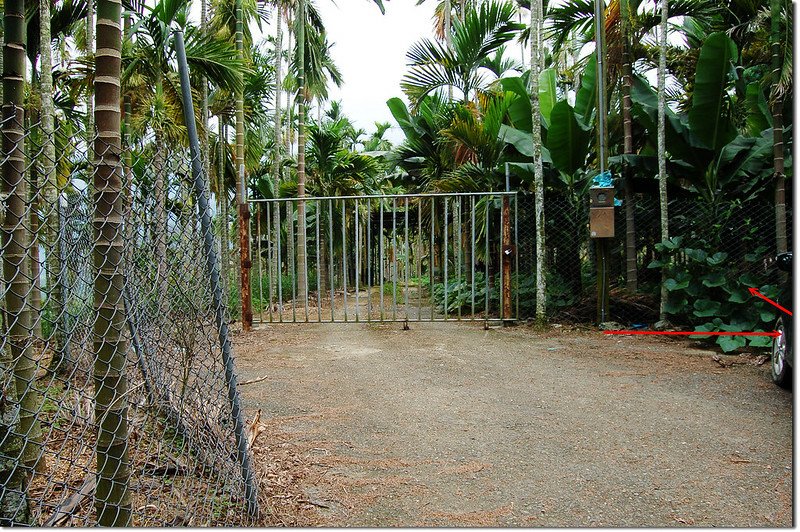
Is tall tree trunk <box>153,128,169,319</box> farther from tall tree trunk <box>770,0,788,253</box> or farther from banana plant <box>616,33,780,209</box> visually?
banana plant <box>616,33,780,209</box>

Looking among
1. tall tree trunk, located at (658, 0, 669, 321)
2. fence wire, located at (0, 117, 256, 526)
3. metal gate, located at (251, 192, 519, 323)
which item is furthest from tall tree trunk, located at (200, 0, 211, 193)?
fence wire, located at (0, 117, 256, 526)

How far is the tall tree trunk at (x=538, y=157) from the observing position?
8.51 meters

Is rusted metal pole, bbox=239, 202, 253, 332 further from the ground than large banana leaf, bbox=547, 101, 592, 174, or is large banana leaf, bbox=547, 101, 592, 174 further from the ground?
large banana leaf, bbox=547, 101, 592, 174

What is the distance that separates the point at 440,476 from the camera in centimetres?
349

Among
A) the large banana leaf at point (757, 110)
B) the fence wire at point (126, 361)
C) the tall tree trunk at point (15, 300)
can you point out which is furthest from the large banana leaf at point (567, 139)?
the tall tree trunk at point (15, 300)

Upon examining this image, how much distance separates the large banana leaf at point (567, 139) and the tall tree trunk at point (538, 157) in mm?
474

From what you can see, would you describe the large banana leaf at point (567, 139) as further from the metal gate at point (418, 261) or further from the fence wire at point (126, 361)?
the fence wire at point (126, 361)

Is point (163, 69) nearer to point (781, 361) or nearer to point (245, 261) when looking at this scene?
point (245, 261)

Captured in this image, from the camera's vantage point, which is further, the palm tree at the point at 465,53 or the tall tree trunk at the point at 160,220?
the palm tree at the point at 465,53

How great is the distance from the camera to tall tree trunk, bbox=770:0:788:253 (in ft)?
23.0

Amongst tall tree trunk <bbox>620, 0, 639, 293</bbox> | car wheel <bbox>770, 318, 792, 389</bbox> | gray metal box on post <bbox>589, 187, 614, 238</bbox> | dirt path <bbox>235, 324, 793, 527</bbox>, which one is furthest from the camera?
tall tree trunk <bbox>620, 0, 639, 293</bbox>

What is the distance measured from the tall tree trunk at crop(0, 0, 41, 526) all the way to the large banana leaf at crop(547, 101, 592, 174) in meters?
7.60

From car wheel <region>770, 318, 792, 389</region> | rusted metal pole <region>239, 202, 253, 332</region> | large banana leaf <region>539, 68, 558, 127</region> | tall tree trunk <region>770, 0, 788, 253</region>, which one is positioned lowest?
car wheel <region>770, 318, 792, 389</region>

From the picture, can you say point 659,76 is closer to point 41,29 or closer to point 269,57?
point 41,29
